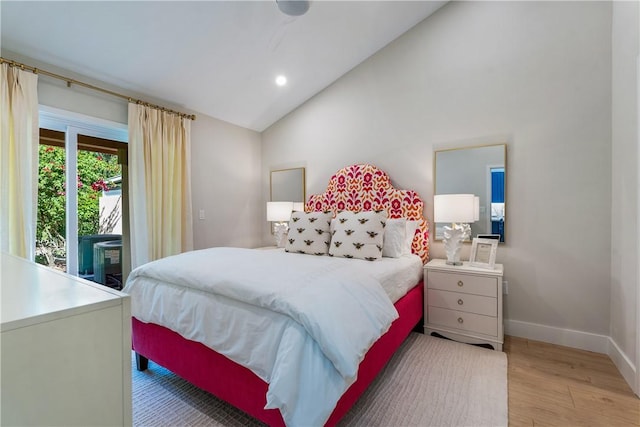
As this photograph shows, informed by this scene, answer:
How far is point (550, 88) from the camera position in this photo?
2424mm

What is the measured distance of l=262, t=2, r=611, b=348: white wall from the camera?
2.28 metres

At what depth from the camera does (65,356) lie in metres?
0.64

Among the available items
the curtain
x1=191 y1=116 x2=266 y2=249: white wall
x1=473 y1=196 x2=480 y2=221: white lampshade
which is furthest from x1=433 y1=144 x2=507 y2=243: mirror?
the curtain

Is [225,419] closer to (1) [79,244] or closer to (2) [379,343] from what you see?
(2) [379,343]

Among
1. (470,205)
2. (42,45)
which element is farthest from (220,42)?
(470,205)

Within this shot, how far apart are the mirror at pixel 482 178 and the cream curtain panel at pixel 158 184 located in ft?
9.08

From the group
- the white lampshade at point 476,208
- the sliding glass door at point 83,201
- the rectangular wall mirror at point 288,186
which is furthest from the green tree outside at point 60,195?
the white lampshade at point 476,208

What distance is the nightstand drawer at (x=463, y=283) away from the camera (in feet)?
7.54

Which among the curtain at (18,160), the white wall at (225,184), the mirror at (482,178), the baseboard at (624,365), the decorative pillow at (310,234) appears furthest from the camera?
the white wall at (225,184)

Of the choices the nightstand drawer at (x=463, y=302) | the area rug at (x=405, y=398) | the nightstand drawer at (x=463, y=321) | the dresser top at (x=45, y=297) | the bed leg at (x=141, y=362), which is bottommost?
the area rug at (x=405, y=398)

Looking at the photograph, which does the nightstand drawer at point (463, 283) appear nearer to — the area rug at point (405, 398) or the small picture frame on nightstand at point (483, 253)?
the small picture frame on nightstand at point (483, 253)

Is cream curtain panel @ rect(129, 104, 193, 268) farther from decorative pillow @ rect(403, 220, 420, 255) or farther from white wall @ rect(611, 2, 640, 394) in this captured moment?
white wall @ rect(611, 2, 640, 394)

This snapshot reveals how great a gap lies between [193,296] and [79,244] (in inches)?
73.3

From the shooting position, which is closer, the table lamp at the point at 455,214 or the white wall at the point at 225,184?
the table lamp at the point at 455,214
